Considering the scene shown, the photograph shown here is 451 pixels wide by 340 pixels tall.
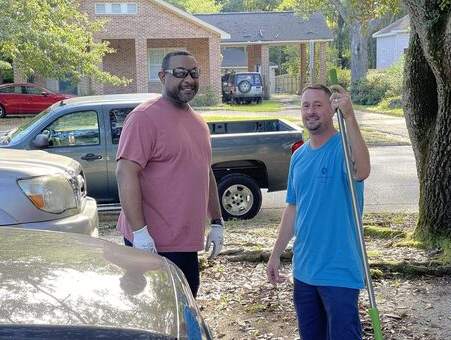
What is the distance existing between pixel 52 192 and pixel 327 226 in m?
2.63

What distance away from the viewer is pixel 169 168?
3908 millimetres

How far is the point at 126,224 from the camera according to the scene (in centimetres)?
407

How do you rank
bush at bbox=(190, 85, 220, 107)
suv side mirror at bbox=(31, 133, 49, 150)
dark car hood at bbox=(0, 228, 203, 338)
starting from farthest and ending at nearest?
bush at bbox=(190, 85, 220, 107), suv side mirror at bbox=(31, 133, 49, 150), dark car hood at bbox=(0, 228, 203, 338)

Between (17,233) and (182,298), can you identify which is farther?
(17,233)

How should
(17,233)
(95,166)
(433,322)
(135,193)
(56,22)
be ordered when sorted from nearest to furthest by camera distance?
(17,233), (135,193), (433,322), (95,166), (56,22)

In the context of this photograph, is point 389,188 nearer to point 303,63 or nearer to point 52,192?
point 52,192

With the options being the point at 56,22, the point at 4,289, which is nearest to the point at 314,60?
the point at 56,22

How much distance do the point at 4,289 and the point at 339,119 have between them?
5.76 ft

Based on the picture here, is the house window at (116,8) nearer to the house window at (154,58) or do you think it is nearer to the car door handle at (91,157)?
the house window at (154,58)

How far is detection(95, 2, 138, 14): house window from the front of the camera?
108ft

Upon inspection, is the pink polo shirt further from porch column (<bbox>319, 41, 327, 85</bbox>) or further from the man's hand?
porch column (<bbox>319, 41, 327, 85</bbox>)

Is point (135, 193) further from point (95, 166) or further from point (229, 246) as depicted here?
point (95, 166)

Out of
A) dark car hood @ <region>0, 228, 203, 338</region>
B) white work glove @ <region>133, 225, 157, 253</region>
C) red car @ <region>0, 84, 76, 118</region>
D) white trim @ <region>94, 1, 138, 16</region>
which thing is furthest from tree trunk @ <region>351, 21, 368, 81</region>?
dark car hood @ <region>0, 228, 203, 338</region>

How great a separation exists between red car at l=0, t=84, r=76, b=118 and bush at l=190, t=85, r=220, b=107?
781 cm
